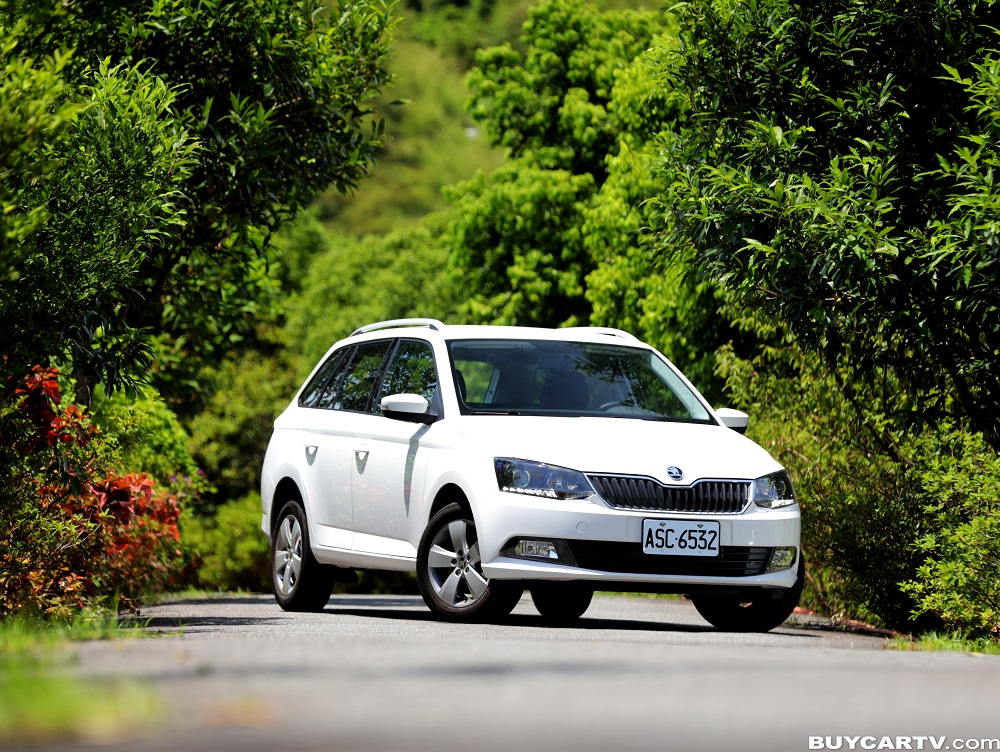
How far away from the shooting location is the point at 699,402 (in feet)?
35.1

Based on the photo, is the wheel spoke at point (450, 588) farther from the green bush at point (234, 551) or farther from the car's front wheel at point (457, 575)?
the green bush at point (234, 551)

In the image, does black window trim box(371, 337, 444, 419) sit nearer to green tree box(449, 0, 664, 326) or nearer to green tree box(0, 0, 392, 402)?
green tree box(0, 0, 392, 402)

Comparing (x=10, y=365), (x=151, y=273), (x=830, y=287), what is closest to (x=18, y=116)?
(x=10, y=365)

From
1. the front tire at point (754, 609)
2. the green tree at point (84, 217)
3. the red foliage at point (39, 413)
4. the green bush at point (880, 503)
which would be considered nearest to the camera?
the green tree at point (84, 217)

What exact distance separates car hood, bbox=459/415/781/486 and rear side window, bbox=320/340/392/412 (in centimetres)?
168

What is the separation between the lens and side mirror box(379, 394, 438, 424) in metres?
9.86

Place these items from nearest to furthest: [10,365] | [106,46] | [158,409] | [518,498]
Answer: [518,498], [10,365], [106,46], [158,409]

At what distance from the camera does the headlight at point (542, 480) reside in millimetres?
8938

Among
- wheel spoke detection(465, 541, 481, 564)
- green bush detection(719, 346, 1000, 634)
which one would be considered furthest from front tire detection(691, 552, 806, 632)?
wheel spoke detection(465, 541, 481, 564)

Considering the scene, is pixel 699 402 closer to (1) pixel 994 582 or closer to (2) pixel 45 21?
(1) pixel 994 582

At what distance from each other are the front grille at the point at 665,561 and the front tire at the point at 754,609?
33cm

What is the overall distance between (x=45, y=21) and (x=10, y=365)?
79.9 inches

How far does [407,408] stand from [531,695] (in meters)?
5.08

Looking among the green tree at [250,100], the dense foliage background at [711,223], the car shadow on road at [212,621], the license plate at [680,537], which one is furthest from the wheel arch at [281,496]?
the license plate at [680,537]
